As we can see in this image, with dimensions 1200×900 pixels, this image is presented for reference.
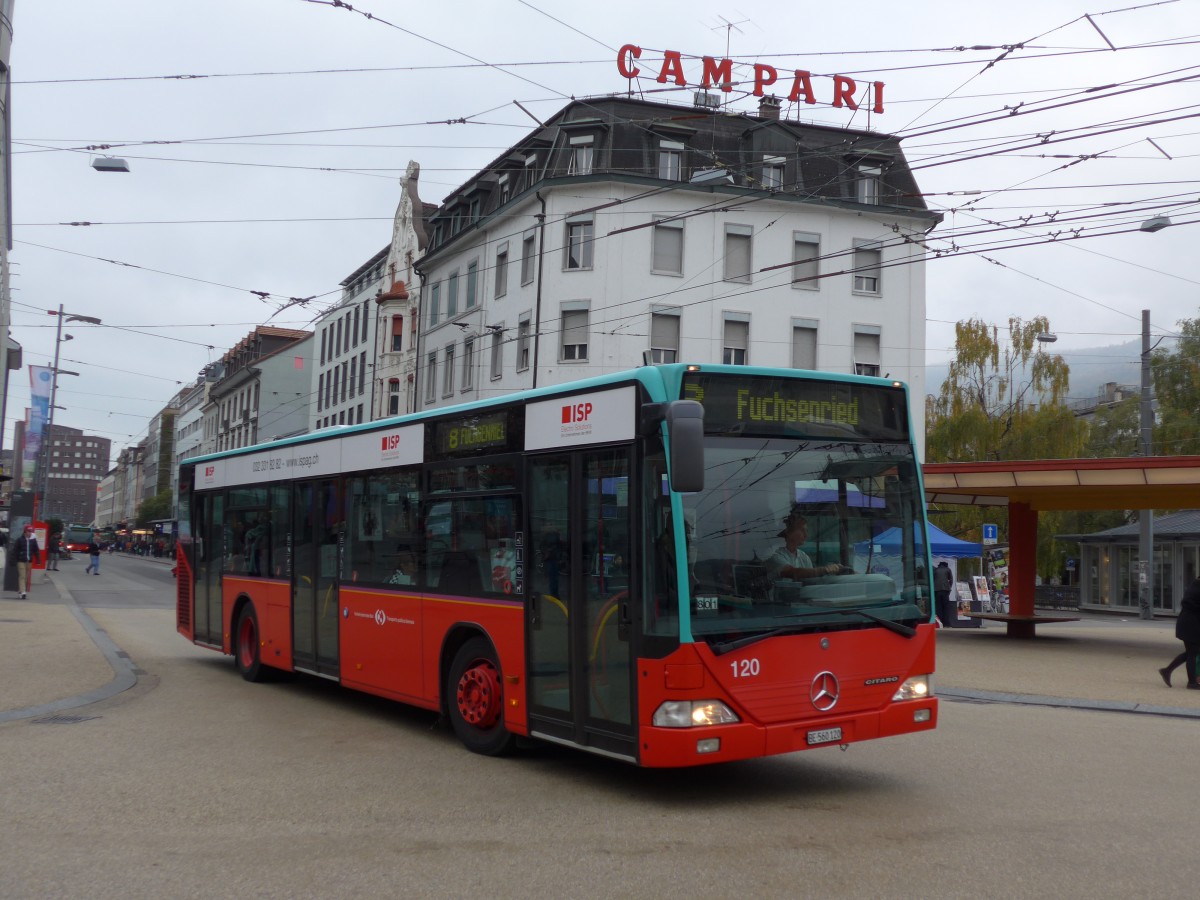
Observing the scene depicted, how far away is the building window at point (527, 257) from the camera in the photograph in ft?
134

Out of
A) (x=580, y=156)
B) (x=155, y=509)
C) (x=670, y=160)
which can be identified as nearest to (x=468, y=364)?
(x=580, y=156)

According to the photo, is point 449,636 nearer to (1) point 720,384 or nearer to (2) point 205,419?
(1) point 720,384

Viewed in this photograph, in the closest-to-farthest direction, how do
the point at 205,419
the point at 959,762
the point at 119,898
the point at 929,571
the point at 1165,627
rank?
the point at 119,898 < the point at 929,571 < the point at 959,762 < the point at 1165,627 < the point at 205,419

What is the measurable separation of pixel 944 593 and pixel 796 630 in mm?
23420

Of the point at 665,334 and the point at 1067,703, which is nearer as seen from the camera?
the point at 1067,703

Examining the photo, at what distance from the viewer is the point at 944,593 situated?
3017cm

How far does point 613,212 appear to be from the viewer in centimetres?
3853

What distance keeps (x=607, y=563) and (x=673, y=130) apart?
33274 mm

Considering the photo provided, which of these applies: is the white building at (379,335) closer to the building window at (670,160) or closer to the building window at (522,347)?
the building window at (522,347)

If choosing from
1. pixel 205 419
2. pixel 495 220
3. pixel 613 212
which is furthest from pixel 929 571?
pixel 205 419

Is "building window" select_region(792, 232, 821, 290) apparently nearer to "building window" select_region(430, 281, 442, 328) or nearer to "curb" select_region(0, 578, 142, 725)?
"building window" select_region(430, 281, 442, 328)

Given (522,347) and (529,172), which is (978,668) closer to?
(522,347)

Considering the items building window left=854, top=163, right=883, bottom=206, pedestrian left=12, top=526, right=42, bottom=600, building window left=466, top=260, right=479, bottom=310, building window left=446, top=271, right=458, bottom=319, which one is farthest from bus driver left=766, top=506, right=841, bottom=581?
building window left=446, top=271, right=458, bottom=319

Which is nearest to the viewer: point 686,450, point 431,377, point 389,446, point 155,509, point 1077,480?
point 686,450
